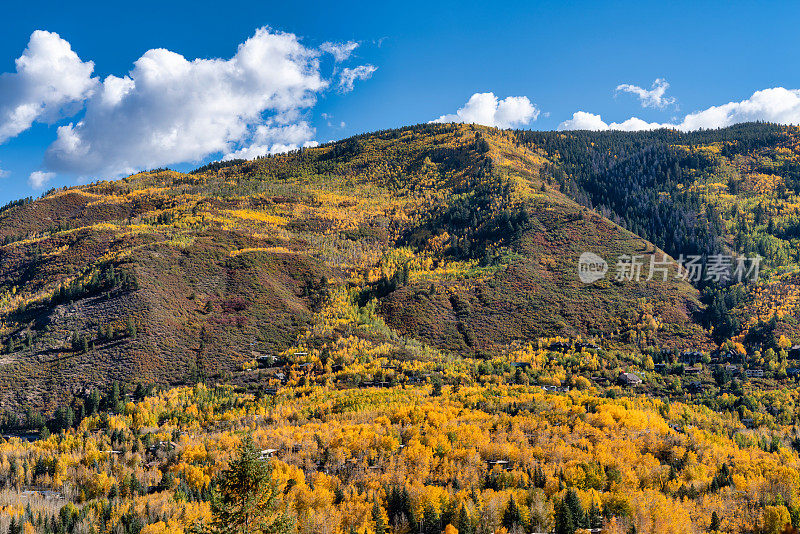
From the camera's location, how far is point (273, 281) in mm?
108250

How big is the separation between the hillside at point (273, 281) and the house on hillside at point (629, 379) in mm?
15706

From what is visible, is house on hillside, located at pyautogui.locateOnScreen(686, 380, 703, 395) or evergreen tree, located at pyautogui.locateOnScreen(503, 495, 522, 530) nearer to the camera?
evergreen tree, located at pyautogui.locateOnScreen(503, 495, 522, 530)

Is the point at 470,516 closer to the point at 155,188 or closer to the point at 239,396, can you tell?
the point at 239,396

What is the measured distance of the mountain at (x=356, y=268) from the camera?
8025 cm

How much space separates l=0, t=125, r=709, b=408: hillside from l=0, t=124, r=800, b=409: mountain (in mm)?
501

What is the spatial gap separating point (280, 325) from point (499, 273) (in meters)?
55.8

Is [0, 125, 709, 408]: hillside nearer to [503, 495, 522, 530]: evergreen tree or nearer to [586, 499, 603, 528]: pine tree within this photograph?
[503, 495, 522, 530]: evergreen tree

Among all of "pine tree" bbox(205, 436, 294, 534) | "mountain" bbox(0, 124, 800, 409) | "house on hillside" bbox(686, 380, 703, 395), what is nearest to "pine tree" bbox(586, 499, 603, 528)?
"pine tree" bbox(205, 436, 294, 534)

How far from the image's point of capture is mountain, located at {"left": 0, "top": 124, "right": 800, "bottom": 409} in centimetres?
8025

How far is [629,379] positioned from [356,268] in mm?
73652

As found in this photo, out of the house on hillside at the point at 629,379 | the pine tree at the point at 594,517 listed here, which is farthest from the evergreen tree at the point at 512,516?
the house on hillside at the point at 629,379

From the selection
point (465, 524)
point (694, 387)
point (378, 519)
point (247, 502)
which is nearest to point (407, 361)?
point (378, 519)

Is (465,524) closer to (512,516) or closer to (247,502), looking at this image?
(512,516)

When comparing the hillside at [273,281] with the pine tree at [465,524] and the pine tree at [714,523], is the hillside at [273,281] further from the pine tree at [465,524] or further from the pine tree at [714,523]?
the pine tree at [714,523]
